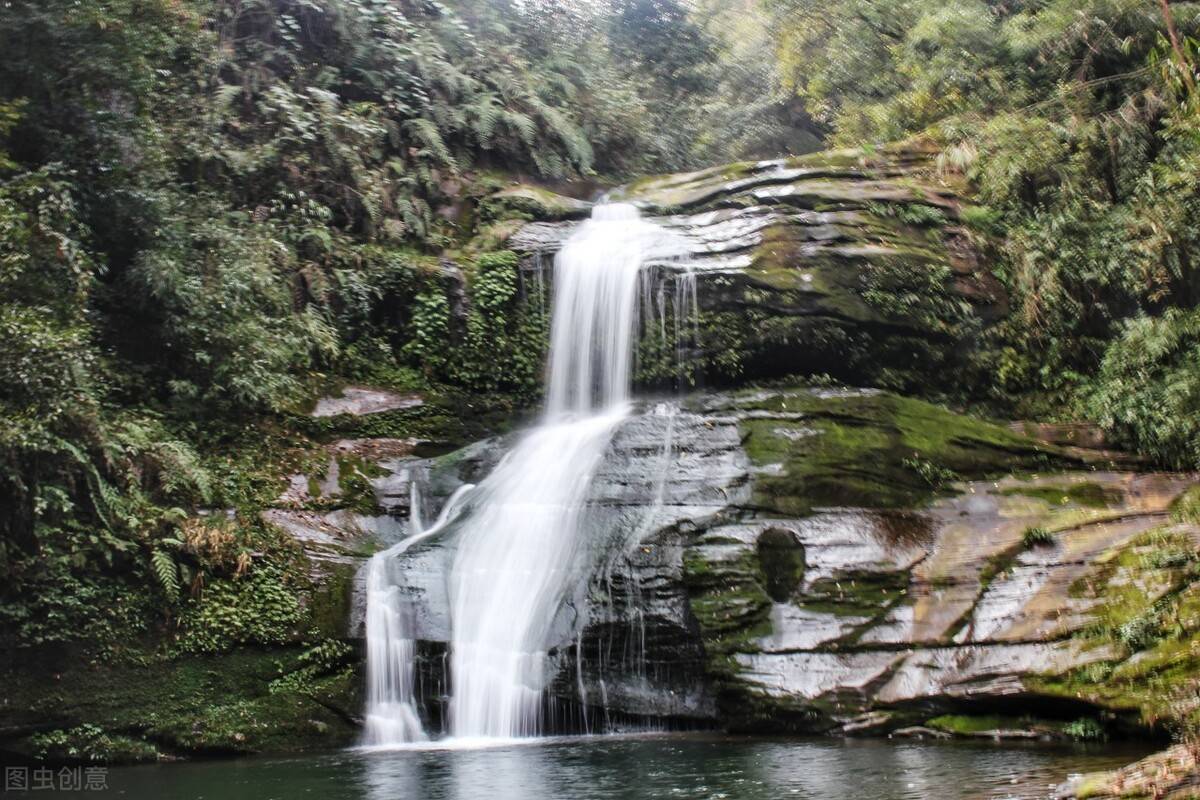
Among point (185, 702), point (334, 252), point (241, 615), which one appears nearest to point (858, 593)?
point (241, 615)

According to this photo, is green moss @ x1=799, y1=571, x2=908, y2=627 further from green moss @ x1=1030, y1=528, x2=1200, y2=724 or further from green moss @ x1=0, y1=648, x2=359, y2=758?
green moss @ x1=0, y1=648, x2=359, y2=758

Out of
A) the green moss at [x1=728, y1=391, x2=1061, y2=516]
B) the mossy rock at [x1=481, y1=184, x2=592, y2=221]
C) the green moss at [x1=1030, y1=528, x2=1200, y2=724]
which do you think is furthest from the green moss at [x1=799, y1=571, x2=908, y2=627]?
the mossy rock at [x1=481, y1=184, x2=592, y2=221]

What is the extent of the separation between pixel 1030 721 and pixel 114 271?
428 inches

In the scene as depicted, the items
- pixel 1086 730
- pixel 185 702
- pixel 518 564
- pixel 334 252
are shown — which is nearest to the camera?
pixel 1086 730

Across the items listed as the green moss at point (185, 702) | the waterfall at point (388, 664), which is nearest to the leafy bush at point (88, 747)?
the green moss at point (185, 702)

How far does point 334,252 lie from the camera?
13.3m

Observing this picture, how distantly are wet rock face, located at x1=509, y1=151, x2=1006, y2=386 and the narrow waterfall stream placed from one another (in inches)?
30.7

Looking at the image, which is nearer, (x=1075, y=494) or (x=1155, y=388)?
(x=1075, y=494)

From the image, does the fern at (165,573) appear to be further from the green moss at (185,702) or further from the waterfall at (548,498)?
the waterfall at (548,498)

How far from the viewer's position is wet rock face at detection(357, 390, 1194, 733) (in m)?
8.12

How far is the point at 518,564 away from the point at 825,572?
3128mm

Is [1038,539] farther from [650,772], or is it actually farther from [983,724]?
[650,772]

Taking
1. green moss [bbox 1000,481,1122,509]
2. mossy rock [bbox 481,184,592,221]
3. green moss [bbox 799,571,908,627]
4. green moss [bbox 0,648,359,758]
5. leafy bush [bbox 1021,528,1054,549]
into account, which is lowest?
green moss [bbox 0,648,359,758]

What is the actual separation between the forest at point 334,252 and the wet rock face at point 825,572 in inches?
32.0
